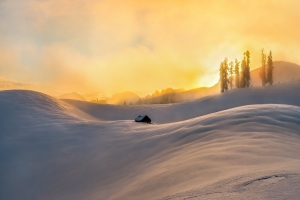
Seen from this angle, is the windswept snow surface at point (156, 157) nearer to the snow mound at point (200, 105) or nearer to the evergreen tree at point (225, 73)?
the snow mound at point (200, 105)

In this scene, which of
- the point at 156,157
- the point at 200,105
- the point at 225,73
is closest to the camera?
the point at 156,157

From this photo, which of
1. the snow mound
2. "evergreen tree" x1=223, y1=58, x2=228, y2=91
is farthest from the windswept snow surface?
"evergreen tree" x1=223, y1=58, x2=228, y2=91

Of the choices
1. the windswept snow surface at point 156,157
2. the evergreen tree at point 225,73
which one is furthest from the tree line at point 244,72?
the windswept snow surface at point 156,157

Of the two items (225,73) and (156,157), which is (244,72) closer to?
(225,73)

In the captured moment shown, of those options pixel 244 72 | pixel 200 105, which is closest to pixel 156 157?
pixel 200 105

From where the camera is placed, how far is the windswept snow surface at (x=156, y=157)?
24.2ft

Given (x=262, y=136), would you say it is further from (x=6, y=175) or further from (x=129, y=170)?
A: (x=6, y=175)

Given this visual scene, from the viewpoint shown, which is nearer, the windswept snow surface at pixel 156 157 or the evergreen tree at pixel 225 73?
the windswept snow surface at pixel 156 157

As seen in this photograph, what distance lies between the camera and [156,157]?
15.6m

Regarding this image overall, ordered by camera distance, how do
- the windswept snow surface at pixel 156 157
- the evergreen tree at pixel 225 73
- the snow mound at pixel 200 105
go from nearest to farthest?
1. the windswept snow surface at pixel 156 157
2. the snow mound at pixel 200 105
3. the evergreen tree at pixel 225 73

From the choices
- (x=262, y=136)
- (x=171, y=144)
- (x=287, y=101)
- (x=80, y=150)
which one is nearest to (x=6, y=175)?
(x=80, y=150)

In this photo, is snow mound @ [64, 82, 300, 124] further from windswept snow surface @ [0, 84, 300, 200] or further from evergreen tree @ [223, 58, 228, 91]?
windswept snow surface @ [0, 84, 300, 200]

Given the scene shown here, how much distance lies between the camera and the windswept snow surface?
738 centimetres

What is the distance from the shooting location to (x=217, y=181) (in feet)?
24.3
